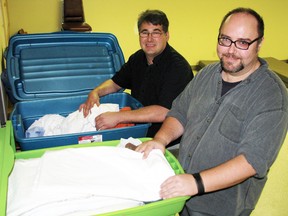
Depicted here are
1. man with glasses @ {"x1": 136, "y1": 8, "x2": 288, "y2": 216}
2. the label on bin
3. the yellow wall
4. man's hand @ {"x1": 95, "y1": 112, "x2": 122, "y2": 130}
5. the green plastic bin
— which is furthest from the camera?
the yellow wall

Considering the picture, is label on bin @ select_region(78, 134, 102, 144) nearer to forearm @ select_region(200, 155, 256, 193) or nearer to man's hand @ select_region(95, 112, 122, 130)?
man's hand @ select_region(95, 112, 122, 130)

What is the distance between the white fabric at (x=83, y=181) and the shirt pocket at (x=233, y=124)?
0.29 m

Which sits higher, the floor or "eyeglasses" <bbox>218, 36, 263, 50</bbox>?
"eyeglasses" <bbox>218, 36, 263, 50</bbox>

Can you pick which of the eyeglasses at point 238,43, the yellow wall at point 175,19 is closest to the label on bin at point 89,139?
the eyeglasses at point 238,43

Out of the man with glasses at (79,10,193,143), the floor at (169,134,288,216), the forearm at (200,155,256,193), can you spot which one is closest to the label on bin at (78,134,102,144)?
the man with glasses at (79,10,193,143)

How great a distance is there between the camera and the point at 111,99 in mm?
1838

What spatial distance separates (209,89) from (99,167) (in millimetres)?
590

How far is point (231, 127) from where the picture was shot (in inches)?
42.3

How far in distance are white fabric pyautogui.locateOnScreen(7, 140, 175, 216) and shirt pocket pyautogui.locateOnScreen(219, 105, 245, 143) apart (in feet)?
0.95

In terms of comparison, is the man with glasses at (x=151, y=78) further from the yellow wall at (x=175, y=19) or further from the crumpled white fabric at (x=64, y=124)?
the yellow wall at (x=175, y=19)

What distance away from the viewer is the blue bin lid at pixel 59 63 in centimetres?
170

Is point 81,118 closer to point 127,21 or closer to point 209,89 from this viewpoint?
point 209,89

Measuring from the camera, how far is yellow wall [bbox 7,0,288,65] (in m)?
3.64

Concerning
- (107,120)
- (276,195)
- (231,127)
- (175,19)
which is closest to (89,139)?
(107,120)
